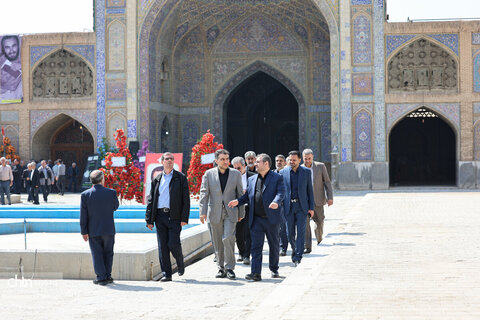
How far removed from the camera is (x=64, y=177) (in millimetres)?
21875

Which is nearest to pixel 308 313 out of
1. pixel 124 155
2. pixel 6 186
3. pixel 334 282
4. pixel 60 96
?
pixel 334 282

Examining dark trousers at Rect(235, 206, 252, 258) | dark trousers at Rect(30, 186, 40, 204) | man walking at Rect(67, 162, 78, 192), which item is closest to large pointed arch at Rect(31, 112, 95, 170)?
man walking at Rect(67, 162, 78, 192)

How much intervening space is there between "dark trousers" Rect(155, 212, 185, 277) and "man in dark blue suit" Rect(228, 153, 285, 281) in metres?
0.59

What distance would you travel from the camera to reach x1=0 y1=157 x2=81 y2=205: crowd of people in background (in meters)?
16.7

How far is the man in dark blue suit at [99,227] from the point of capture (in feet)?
22.2

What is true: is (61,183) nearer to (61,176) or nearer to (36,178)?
(61,176)

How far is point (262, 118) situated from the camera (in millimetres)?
27547

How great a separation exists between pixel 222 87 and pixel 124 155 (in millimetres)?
10649

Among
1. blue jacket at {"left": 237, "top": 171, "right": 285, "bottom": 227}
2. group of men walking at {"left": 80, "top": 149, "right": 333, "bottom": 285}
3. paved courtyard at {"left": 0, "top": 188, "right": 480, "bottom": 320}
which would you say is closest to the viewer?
paved courtyard at {"left": 0, "top": 188, "right": 480, "bottom": 320}

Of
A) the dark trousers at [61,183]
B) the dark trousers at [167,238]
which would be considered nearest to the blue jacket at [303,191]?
the dark trousers at [167,238]

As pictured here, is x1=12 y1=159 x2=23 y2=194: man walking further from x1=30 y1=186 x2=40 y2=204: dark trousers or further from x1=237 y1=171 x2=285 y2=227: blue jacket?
x1=237 y1=171 x2=285 y2=227: blue jacket

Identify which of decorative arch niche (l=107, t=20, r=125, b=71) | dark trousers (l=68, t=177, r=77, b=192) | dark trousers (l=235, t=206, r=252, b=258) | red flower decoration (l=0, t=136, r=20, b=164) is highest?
decorative arch niche (l=107, t=20, r=125, b=71)

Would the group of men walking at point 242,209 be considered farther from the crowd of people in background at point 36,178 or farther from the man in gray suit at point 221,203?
the crowd of people in background at point 36,178

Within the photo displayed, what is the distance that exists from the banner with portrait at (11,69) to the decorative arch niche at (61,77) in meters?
0.49
